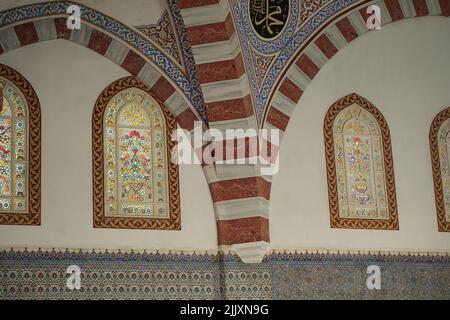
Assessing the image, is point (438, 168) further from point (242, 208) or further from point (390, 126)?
point (242, 208)

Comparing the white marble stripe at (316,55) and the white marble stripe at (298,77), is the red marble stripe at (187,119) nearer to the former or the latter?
the white marble stripe at (298,77)

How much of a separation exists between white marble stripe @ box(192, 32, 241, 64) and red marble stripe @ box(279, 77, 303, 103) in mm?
591

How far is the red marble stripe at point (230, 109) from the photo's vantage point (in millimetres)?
9312

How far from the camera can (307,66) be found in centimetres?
962

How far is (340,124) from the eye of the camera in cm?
1011

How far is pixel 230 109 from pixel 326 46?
1.14 m

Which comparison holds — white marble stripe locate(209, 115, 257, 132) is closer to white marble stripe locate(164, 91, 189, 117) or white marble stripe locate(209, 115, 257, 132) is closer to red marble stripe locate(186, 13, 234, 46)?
white marble stripe locate(164, 91, 189, 117)

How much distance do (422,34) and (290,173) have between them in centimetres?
211

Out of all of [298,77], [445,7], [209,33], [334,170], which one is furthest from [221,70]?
[445,7]

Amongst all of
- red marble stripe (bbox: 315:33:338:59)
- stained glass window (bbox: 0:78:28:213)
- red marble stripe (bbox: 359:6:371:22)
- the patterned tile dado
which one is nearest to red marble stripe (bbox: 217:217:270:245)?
the patterned tile dado

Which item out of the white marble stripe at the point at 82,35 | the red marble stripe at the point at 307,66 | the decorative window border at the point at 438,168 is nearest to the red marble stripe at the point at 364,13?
the red marble stripe at the point at 307,66

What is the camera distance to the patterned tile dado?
8609 mm

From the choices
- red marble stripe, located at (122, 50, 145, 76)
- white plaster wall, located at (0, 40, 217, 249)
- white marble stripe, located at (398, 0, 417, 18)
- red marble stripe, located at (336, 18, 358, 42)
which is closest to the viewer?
white plaster wall, located at (0, 40, 217, 249)

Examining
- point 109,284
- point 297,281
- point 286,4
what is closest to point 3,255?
point 109,284
